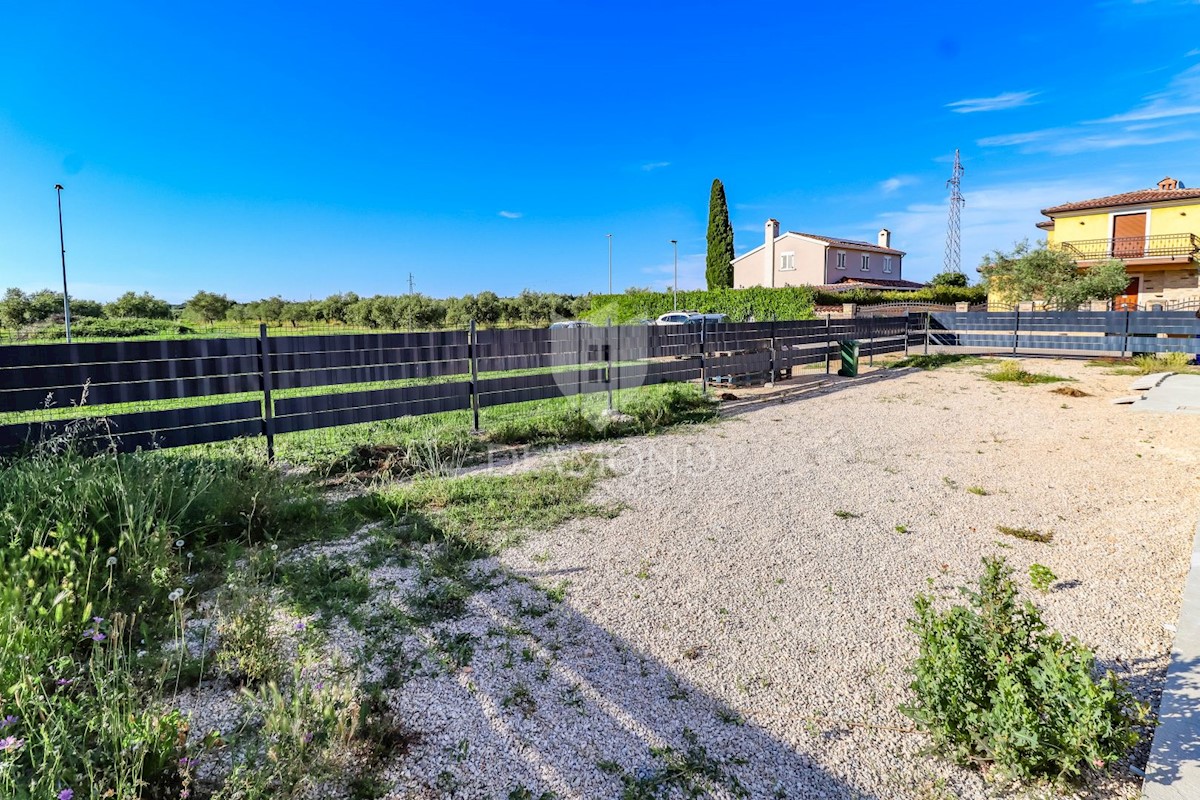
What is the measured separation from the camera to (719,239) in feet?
148

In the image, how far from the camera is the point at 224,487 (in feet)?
13.9

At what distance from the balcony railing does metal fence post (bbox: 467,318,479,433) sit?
32.8 metres

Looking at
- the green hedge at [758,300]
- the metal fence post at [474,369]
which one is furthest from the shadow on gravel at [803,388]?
the green hedge at [758,300]

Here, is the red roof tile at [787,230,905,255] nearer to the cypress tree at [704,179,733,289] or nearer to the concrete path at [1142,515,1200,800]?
the cypress tree at [704,179,733,289]

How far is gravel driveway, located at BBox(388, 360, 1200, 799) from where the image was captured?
209 cm

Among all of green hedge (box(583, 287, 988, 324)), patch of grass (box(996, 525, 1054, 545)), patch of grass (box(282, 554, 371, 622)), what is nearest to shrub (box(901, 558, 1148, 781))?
patch of grass (box(996, 525, 1054, 545))

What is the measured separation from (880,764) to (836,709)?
28cm

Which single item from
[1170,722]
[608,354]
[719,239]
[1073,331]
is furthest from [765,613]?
[719,239]

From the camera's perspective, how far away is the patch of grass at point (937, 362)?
611 inches

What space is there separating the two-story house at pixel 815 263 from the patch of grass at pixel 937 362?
2339cm

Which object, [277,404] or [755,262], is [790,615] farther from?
[755,262]

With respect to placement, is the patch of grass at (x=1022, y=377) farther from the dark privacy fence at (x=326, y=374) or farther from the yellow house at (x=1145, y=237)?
the yellow house at (x=1145, y=237)

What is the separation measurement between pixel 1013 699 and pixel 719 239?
4559 centimetres

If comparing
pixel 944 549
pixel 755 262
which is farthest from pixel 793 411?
pixel 755 262
